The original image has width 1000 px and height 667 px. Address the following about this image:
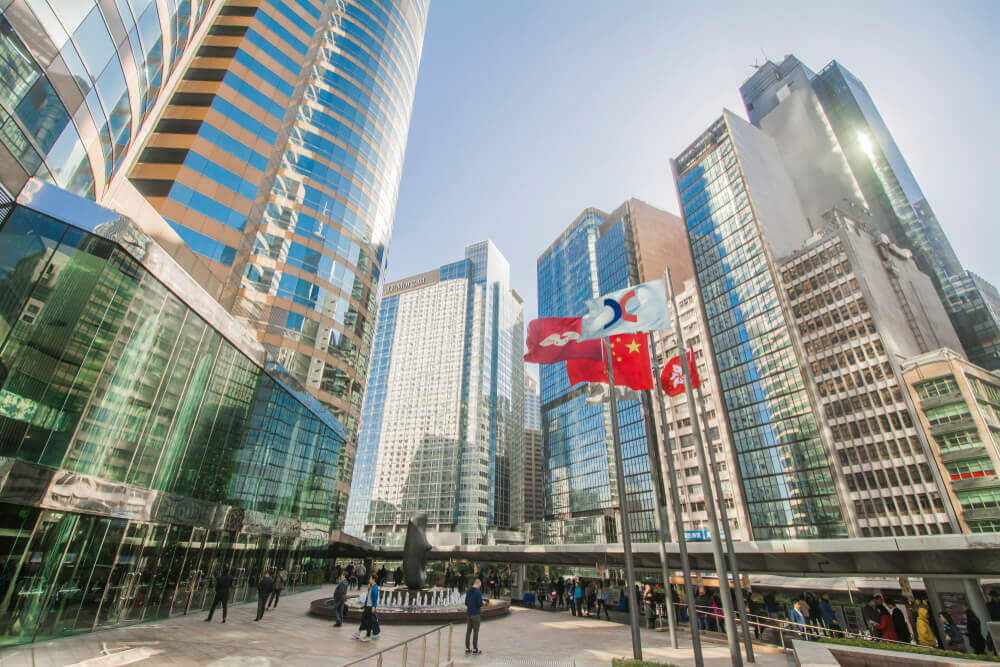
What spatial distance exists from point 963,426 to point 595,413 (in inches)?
2472

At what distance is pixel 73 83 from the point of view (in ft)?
37.0

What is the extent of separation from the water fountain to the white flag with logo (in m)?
13.2

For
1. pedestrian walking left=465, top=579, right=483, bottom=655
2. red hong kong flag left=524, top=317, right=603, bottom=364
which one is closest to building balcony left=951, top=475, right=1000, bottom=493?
red hong kong flag left=524, top=317, right=603, bottom=364

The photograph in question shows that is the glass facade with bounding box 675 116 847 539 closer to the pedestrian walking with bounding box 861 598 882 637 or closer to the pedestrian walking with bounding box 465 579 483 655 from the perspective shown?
the pedestrian walking with bounding box 861 598 882 637

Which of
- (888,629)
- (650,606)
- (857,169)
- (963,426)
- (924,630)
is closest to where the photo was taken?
(924,630)

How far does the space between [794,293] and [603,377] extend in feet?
244

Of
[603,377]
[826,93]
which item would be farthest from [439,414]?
[826,93]

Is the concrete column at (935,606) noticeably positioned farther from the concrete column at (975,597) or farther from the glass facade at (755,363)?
the glass facade at (755,363)

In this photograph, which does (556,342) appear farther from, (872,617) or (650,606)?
(872,617)

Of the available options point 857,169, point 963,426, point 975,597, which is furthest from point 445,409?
point 857,169

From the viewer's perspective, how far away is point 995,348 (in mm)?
79625

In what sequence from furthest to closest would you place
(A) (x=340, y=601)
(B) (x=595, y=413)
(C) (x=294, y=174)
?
(B) (x=595, y=413) < (C) (x=294, y=174) < (A) (x=340, y=601)

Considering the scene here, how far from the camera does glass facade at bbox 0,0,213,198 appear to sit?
9.45 metres

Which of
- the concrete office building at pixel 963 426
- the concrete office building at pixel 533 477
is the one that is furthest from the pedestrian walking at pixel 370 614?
the concrete office building at pixel 533 477
